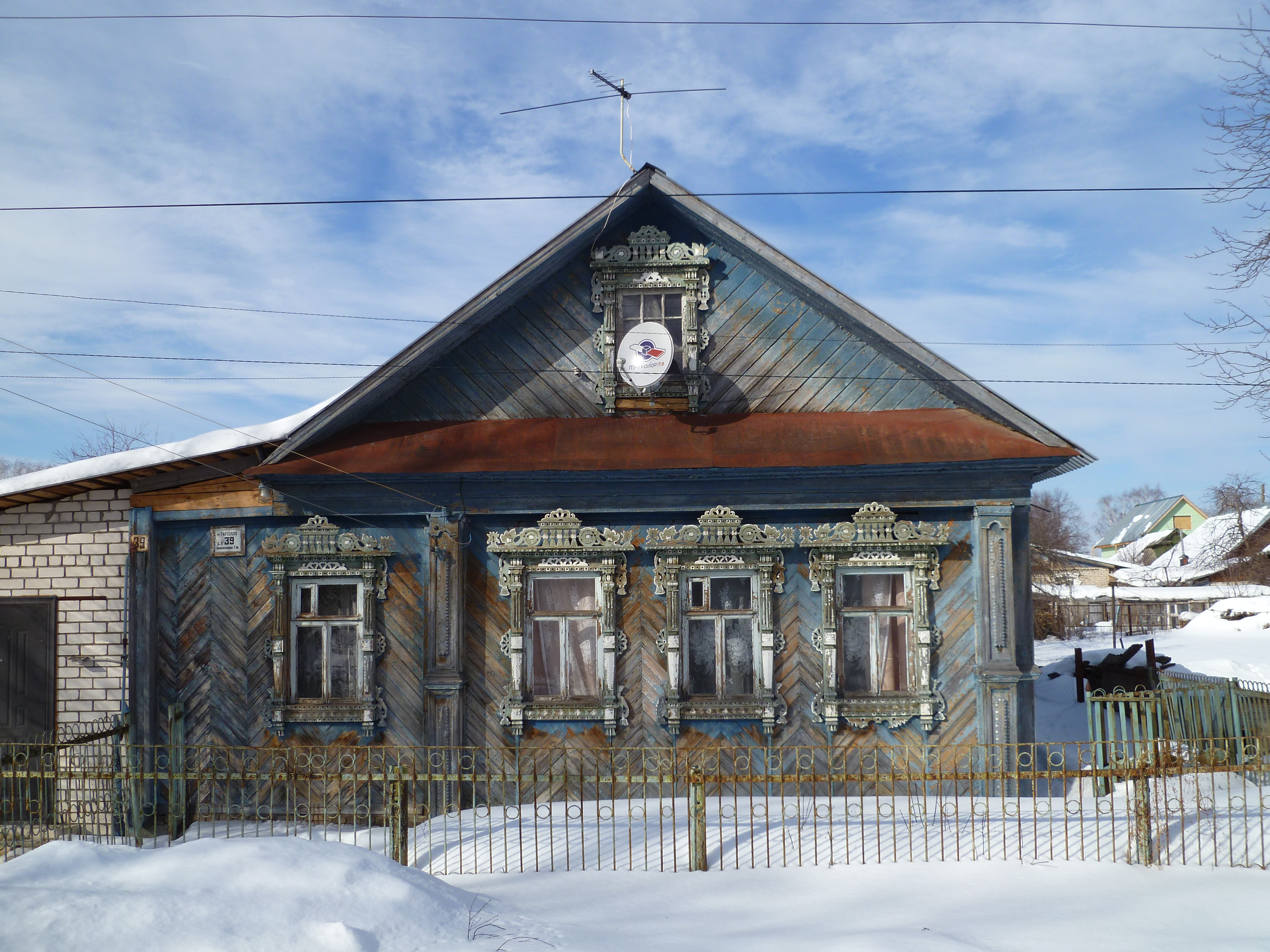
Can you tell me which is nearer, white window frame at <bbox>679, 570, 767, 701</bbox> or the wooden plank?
white window frame at <bbox>679, 570, 767, 701</bbox>


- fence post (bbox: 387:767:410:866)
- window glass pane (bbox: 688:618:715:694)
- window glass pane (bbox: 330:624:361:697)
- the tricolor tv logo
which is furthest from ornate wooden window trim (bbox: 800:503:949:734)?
window glass pane (bbox: 330:624:361:697)

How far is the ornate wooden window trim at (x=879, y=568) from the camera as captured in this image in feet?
31.8

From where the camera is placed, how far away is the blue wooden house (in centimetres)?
969

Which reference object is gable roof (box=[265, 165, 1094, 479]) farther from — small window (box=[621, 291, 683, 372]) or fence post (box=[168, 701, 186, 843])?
fence post (box=[168, 701, 186, 843])

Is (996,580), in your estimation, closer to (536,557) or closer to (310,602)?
(536,557)

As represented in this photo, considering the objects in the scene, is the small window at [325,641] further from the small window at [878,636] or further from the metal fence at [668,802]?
the small window at [878,636]

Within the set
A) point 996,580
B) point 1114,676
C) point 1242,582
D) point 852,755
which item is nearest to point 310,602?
point 852,755

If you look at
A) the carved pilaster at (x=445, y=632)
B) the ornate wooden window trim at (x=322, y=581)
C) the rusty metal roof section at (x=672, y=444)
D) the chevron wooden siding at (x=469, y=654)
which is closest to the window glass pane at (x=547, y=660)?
the chevron wooden siding at (x=469, y=654)

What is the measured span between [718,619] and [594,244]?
482 centimetres

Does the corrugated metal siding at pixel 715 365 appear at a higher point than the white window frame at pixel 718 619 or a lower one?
higher

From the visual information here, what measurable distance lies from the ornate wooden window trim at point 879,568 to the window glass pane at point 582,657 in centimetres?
258

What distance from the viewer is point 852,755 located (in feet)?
31.8

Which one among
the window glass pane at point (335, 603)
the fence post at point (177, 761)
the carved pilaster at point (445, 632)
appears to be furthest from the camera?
the window glass pane at point (335, 603)

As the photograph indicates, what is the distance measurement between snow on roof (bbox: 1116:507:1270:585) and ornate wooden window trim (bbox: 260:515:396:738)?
53.1 m
